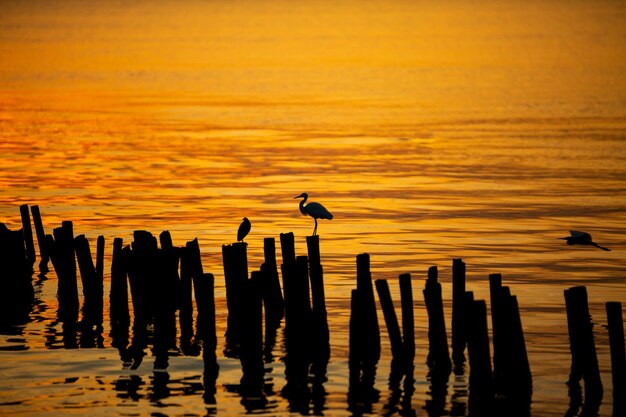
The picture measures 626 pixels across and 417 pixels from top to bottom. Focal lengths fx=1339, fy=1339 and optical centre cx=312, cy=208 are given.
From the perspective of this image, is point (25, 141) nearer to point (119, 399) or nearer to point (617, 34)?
point (119, 399)

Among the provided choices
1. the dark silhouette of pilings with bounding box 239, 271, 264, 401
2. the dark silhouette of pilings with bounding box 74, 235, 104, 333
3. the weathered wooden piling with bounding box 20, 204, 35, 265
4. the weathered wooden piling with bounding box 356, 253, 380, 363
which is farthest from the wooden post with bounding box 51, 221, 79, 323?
the weathered wooden piling with bounding box 356, 253, 380, 363

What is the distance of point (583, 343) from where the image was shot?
18.4 metres

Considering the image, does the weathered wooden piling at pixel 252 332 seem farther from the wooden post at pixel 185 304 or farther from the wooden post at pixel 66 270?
the wooden post at pixel 66 270

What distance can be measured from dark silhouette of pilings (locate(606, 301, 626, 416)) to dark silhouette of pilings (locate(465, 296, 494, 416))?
172cm

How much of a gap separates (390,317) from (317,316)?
169cm

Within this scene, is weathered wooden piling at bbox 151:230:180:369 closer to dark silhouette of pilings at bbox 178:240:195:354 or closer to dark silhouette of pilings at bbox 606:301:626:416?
dark silhouette of pilings at bbox 178:240:195:354

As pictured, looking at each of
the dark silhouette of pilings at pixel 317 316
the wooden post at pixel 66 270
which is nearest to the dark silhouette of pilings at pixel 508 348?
the dark silhouette of pilings at pixel 317 316

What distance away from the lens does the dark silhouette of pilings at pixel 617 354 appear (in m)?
17.4

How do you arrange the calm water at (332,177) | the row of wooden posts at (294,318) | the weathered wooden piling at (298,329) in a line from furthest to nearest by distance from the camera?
the calm water at (332,177)
the weathered wooden piling at (298,329)
the row of wooden posts at (294,318)

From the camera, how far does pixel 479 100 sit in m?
85.9

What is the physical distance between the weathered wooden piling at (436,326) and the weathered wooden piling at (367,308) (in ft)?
2.87

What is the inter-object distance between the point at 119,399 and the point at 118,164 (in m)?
34.9

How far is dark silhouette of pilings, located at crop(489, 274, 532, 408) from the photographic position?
18.3 metres

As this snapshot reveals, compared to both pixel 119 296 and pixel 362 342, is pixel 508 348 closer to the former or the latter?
pixel 362 342
